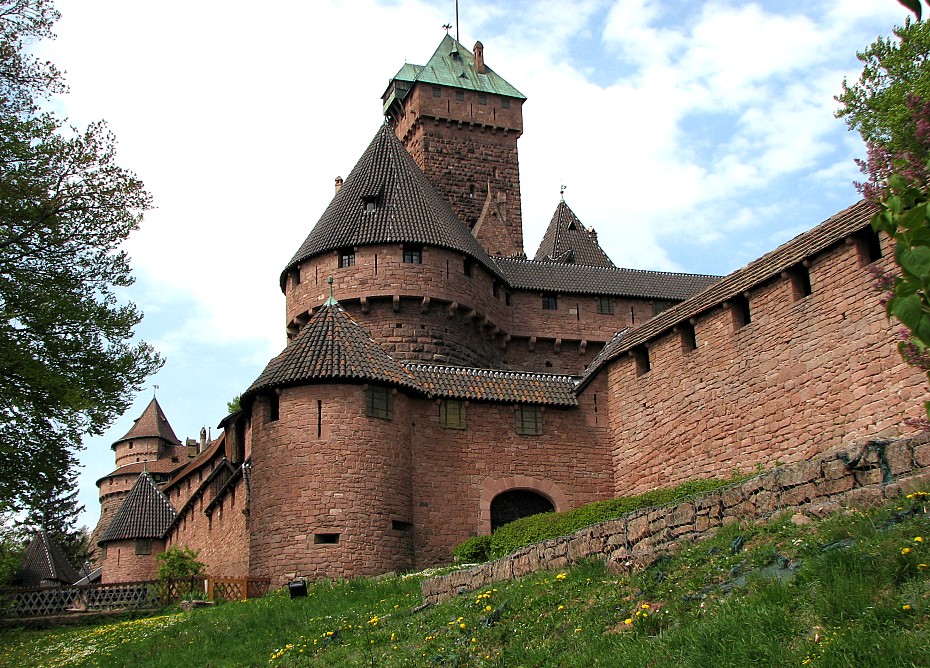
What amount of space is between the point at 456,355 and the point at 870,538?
2157 centimetres

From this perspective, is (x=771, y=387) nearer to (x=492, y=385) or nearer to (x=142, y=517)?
(x=492, y=385)

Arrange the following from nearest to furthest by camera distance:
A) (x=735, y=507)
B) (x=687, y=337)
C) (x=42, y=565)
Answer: (x=735, y=507) → (x=687, y=337) → (x=42, y=565)

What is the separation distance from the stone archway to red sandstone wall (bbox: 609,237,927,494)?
4.96ft

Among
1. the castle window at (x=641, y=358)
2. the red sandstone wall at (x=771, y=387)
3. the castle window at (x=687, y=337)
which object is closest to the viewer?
the red sandstone wall at (x=771, y=387)

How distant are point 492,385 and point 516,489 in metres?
2.51

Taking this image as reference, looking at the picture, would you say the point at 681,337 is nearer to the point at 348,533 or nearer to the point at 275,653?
the point at 348,533

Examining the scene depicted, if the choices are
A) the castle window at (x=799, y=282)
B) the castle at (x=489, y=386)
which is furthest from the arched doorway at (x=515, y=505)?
the castle window at (x=799, y=282)

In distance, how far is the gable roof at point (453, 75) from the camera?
4312cm

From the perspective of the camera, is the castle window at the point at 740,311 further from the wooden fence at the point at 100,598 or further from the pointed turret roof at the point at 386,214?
the wooden fence at the point at 100,598

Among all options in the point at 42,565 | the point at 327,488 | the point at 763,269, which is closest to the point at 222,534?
the point at 327,488

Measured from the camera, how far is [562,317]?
32875 mm

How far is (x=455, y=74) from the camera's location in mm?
43875

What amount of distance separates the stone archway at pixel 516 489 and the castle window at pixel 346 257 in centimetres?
856

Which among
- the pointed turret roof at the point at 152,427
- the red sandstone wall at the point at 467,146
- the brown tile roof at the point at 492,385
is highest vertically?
the red sandstone wall at the point at 467,146
